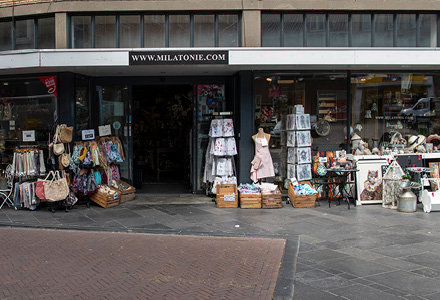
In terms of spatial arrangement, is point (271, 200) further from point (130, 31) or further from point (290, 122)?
point (130, 31)

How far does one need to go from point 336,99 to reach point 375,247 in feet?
16.8

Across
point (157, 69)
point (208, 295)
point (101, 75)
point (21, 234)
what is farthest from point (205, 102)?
point (208, 295)

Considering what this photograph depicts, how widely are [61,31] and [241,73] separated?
14.9 ft

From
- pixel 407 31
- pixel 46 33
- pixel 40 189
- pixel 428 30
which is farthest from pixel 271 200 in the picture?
pixel 46 33

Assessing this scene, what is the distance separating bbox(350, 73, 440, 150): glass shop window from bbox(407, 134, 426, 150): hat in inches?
12.3

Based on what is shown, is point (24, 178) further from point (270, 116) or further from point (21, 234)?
point (270, 116)

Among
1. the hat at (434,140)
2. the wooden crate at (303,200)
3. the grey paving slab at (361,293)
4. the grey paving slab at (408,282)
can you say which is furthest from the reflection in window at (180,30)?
the grey paving slab at (361,293)

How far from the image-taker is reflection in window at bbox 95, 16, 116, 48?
1121 cm

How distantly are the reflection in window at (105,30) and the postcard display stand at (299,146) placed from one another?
16.1 feet

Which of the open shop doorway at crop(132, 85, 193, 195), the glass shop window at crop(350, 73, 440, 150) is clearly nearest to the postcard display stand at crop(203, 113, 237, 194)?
the glass shop window at crop(350, 73, 440, 150)

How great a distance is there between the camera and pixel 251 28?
10.9m

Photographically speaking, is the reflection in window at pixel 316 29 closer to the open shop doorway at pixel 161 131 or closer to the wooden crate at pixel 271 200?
the wooden crate at pixel 271 200

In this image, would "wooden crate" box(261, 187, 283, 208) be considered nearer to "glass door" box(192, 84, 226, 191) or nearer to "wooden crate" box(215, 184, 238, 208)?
"wooden crate" box(215, 184, 238, 208)

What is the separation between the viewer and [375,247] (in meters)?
7.23
